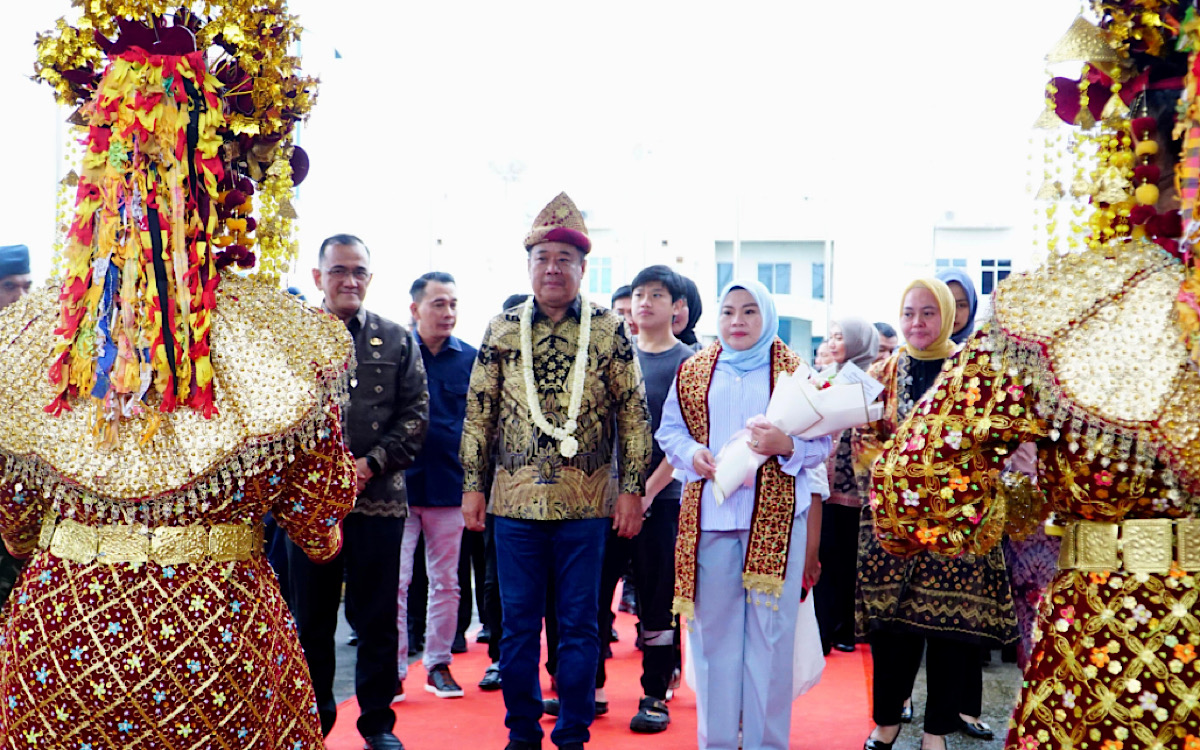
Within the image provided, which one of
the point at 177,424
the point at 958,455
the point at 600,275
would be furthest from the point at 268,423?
the point at 600,275

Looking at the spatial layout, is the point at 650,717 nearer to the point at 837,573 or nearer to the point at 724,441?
the point at 724,441

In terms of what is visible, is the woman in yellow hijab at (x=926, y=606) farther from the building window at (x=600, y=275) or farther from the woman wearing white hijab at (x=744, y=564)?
the building window at (x=600, y=275)

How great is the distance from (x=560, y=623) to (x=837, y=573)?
224 centimetres

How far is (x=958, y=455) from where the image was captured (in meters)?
1.78

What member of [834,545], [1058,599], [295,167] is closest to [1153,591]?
[1058,599]

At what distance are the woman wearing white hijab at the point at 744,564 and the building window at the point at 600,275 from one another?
25.2 ft

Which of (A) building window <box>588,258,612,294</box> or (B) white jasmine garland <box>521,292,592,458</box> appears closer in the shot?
(B) white jasmine garland <box>521,292,592,458</box>

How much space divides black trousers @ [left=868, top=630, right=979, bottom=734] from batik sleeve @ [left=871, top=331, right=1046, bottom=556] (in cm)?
176

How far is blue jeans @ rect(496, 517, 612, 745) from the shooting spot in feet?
11.3

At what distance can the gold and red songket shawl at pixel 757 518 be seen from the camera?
3.40 m

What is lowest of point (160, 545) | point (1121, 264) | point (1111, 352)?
point (160, 545)

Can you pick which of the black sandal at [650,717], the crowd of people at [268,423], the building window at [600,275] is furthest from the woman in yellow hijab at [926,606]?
the building window at [600,275]

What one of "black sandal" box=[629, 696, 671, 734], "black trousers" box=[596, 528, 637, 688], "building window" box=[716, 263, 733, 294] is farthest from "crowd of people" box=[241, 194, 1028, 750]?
"building window" box=[716, 263, 733, 294]

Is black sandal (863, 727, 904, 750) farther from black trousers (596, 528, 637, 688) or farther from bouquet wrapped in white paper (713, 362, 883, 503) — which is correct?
black trousers (596, 528, 637, 688)
